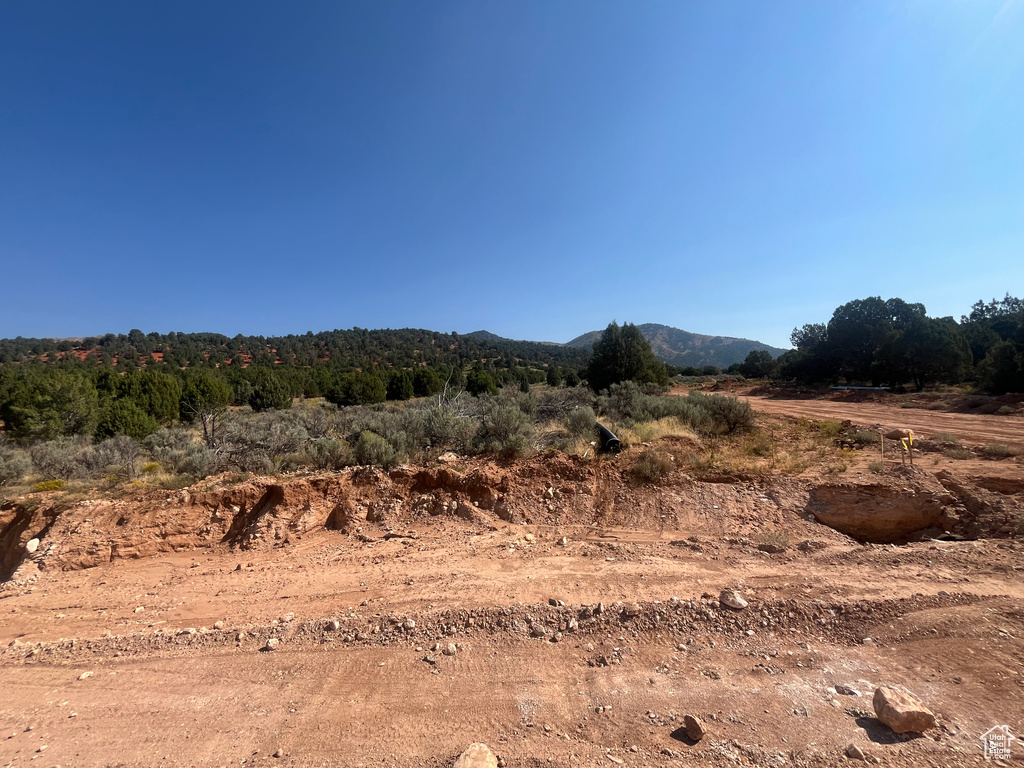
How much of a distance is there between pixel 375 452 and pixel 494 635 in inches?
202

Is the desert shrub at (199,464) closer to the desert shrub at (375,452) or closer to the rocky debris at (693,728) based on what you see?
the desert shrub at (375,452)

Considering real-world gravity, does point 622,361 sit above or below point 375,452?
above

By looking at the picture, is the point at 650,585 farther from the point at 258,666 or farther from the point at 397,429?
the point at 397,429

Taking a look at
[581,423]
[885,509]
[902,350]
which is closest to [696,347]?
[902,350]

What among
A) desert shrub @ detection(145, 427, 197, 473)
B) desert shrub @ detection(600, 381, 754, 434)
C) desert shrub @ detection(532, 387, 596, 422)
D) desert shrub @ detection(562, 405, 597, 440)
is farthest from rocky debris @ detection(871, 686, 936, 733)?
desert shrub @ detection(145, 427, 197, 473)

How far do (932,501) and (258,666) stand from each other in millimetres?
8922

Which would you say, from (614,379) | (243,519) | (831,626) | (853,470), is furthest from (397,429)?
(614,379)

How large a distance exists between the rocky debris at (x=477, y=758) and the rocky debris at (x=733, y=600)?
2.63 m

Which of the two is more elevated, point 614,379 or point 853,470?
point 614,379

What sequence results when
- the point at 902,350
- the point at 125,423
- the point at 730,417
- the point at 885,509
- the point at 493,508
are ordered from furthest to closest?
1. the point at 902,350
2. the point at 125,423
3. the point at 730,417
4. the point at 493,508
5. the point at 885,509

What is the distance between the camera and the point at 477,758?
7.86 feet

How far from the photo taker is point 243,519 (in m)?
6.41

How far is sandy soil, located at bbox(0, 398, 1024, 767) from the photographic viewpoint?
2635mm

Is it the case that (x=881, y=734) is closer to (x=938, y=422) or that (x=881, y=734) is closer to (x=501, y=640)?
(x=501, y=640)
